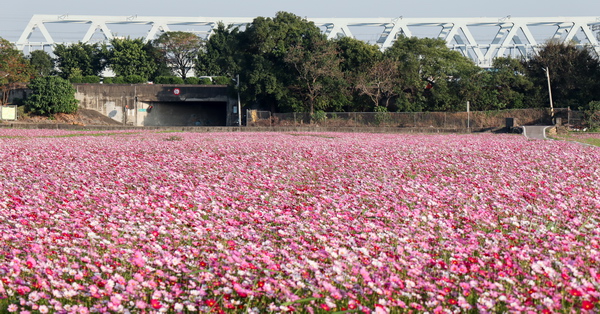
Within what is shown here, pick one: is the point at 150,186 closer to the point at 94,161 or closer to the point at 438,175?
the point at 94,161

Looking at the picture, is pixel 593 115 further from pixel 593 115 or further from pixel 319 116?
pixel 319 116

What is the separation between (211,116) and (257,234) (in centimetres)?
Result: 6704

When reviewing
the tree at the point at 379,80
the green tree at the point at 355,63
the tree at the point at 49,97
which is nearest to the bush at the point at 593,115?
the tree at the point at 379,80

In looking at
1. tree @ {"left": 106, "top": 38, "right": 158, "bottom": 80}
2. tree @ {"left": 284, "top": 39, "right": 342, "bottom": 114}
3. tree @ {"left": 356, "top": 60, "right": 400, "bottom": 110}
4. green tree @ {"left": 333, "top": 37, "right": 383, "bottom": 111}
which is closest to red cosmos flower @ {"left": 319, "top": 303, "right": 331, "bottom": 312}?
tree @ {"left": 284, "top": 39, "right": 342, "bottom": 114}

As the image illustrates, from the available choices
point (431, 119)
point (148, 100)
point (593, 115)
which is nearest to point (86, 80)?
point (148, 100)

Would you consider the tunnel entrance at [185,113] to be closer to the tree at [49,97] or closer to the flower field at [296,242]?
the tree at [49,97]

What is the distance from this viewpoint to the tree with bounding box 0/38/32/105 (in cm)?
6688

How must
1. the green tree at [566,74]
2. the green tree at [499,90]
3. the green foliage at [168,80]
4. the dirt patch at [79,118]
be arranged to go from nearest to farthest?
the green tree at [566,74] < the green tree at [499,90] < the dirt patch at [79,118] < the green foliage at [168,80]

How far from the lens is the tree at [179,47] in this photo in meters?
93.1

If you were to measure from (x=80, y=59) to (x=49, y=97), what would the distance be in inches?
1303

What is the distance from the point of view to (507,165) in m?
14.9

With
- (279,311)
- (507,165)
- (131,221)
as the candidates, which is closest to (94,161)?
(131,221)

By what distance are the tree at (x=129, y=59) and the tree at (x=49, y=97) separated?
25571 millimetres

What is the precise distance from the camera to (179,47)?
307 ft
